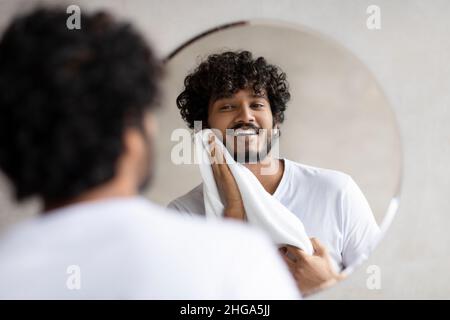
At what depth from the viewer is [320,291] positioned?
101cm

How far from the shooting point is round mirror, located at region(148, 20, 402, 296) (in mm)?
988

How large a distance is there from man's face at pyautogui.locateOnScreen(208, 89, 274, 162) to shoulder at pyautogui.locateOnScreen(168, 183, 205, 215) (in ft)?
0.29

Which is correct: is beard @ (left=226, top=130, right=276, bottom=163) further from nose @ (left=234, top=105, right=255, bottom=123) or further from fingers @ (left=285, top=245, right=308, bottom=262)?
fingers @ (left=285, top=245, right=308, bottom=262)

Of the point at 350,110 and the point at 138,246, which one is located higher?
the point at 350,110

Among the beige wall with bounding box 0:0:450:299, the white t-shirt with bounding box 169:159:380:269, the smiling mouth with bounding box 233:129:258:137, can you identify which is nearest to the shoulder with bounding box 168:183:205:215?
the white t-shirt with bounding box 169:159:380:269

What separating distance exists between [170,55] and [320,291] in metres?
0.49

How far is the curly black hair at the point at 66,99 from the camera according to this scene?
47 cm

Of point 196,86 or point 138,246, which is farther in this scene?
point 196,86

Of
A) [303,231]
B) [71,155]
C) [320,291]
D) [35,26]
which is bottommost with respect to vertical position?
[320,291]

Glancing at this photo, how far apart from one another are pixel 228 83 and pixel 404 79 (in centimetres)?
33

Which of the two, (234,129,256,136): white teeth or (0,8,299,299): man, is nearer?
(0,8,299,299): man

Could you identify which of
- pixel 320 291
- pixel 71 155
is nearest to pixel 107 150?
pixel 71 155

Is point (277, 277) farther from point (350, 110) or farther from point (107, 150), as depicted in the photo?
point (350, 110)

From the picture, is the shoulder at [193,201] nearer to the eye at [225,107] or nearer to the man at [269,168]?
the man at [269,168]
